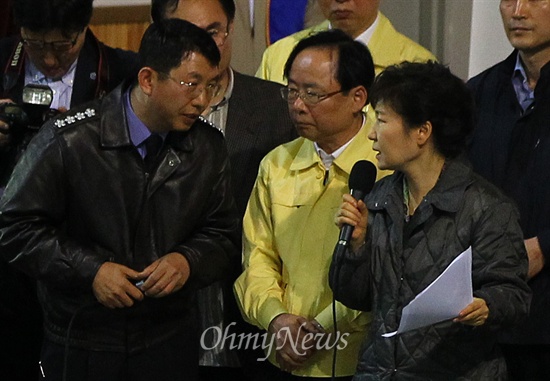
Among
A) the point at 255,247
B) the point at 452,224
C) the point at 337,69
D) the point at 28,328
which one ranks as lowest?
the point at 28,328

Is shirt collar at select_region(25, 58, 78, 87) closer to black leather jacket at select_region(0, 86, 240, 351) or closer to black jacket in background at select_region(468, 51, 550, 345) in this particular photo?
black leather jacket at select_region(0, 86, 240, 351)

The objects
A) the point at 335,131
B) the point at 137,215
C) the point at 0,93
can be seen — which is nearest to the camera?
the point at 137,215

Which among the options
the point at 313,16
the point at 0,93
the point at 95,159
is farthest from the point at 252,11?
the point at 95,159

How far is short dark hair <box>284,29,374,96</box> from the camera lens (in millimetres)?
3135

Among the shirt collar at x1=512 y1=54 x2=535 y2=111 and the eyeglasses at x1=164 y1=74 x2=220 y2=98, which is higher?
the eyeglasses at x1=164 y1=74 x2=220 y2=98

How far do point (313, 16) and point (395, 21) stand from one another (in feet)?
1.28

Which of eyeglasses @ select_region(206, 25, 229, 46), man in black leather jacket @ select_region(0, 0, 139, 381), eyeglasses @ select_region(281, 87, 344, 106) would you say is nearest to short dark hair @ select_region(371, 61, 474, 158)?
eyeglasses @ select_region(281, 87, 344, 106)

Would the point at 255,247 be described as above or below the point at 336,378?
above

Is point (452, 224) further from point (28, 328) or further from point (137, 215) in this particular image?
point (28, 328)

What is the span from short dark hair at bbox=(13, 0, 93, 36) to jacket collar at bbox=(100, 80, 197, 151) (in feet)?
1.42

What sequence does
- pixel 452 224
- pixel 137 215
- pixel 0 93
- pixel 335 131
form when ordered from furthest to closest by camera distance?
pixel 0 93 → pixel 335 131 → pixel 137 215 → pixel 452 224

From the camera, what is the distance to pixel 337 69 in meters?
3.13

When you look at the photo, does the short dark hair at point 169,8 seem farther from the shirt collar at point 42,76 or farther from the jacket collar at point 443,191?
the jacket collar at point 443,191

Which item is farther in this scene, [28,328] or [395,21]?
[395,21]
